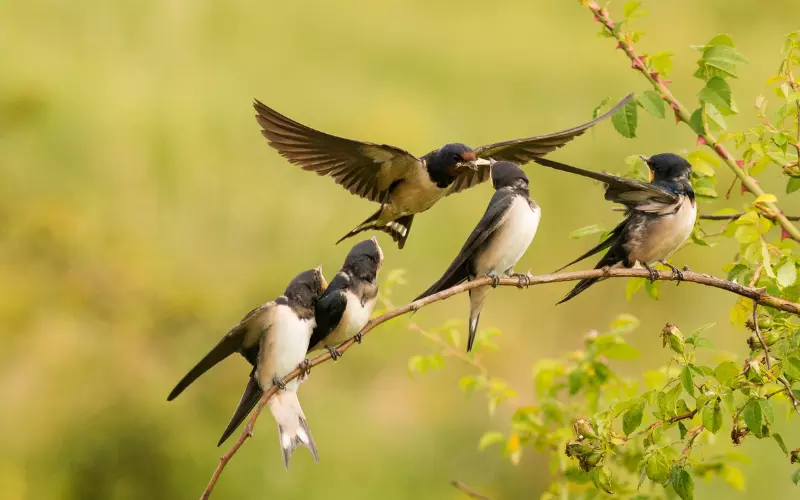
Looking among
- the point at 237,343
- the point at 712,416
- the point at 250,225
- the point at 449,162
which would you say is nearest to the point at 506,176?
the point at 449,162

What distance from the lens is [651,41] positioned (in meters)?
6.56

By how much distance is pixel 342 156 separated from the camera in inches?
79.3

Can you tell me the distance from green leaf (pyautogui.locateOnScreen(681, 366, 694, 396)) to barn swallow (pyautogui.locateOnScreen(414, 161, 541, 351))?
23.8 inches

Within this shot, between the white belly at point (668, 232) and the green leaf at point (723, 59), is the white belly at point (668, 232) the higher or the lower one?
the lower one

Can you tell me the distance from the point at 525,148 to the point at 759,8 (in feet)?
19.2

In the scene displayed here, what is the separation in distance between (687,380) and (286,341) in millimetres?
Result: 913

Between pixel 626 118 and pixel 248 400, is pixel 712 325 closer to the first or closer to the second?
pixel 626 118

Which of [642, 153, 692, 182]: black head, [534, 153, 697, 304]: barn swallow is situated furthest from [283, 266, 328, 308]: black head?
[642, 153, 692, 182]: black head

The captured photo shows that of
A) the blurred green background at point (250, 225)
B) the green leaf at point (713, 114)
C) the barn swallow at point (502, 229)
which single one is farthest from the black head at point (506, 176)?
the blurred green background at point (250, 225)

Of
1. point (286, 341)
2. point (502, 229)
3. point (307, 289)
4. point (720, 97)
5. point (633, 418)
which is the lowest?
point (633, 418)

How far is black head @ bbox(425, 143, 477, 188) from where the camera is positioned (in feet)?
6.44

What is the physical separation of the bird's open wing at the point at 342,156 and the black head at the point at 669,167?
1.86ft

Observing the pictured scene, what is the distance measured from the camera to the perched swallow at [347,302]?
219 centimetres

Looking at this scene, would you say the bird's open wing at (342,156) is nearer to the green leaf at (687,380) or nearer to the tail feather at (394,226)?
the tail feather at (394,226)
